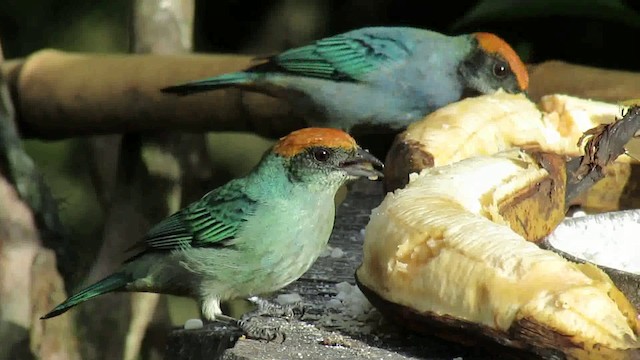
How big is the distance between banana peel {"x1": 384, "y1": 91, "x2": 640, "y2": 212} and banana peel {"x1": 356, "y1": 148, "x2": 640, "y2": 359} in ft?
0.83

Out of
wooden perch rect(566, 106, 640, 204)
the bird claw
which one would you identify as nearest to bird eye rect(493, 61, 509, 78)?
wooden perch rect(566, 106, 640, 204)

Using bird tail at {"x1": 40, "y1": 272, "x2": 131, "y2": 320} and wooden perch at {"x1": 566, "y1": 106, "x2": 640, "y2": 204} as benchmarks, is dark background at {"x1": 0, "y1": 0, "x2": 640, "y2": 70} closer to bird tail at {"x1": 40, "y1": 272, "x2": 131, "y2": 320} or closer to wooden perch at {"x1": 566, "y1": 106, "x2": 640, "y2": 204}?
wooden perch at {"x1": 566, "y1": 106, "x2": 640, "y2": 204}

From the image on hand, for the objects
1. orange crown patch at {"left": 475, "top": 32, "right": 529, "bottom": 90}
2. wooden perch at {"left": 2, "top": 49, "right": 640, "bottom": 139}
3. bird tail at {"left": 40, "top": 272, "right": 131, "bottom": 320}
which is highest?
orange crown patch at {"left": 475, "top": 32, "right": 529, "bottom": 90}

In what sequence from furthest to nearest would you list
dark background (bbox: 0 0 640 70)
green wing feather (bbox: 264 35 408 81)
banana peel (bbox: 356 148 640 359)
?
1. dark background (bbox: 0 0 640 70)
2. green wing feather (bbox: 264 35 408 81)
3. banana peel (bbox: 356 148 640 359)

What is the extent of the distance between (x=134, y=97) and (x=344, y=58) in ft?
3.12

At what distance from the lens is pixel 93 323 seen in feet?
14.2

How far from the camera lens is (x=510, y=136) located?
2.46 meters

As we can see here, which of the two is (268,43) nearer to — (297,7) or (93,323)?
(297,7)

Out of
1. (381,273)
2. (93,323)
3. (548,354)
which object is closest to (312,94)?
(93,323)

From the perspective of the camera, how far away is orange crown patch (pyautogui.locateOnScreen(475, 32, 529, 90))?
3480mm

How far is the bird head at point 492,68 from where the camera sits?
11.5 ft

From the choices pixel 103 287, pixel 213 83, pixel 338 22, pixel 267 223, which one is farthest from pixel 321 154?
pixel 338 22

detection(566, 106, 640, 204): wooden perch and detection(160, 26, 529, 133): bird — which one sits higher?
detection(566, 106, 640, 204): wooden perch

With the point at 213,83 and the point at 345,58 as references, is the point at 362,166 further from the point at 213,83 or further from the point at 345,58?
the point at 213,83
